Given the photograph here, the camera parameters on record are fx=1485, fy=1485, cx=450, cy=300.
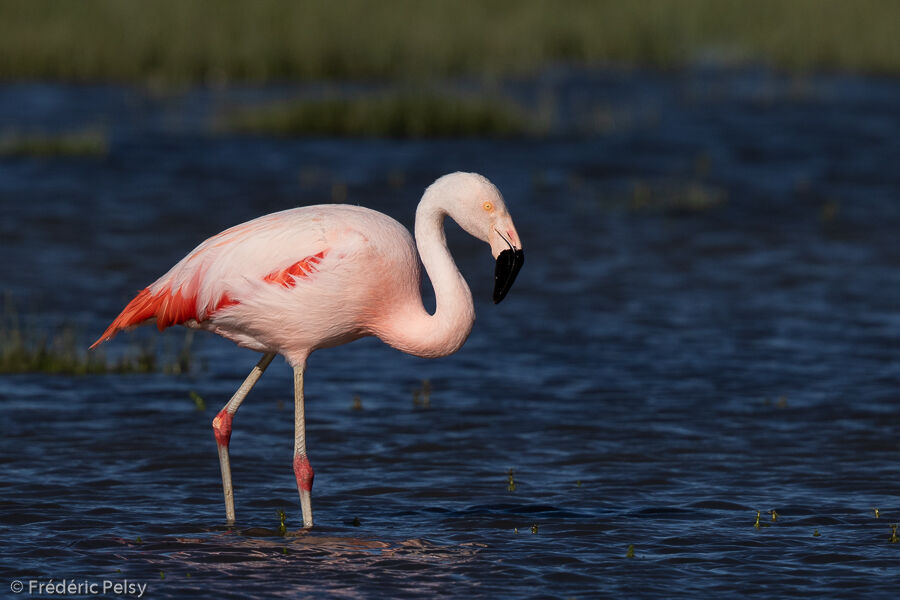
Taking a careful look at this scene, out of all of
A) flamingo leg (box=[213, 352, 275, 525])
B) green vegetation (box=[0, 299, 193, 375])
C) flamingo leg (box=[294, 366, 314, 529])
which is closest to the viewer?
flamingo leg (box=[294, 366, 314, 529])

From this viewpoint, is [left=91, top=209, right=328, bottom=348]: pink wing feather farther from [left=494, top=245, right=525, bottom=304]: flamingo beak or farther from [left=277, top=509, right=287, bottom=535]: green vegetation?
[left=277, top=509, right=287, bottom=535]: green vegetation

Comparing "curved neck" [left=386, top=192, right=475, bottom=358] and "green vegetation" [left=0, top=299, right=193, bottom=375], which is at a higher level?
"curved neck" [left=386, top=192, right=475, bottom=358]

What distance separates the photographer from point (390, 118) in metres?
19.5

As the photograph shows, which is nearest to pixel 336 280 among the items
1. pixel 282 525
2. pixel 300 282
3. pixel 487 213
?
pixel 300 282

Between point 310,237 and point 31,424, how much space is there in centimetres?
280

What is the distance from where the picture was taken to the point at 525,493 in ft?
24.8

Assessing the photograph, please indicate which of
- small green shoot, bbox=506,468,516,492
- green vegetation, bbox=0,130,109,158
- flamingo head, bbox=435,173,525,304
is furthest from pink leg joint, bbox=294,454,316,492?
green vegetation, bbox=0,130,109,158

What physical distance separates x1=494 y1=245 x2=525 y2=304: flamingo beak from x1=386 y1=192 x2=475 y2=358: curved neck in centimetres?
17

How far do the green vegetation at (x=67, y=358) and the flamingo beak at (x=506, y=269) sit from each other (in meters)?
4.00

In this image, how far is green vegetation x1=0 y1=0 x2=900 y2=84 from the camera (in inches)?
906

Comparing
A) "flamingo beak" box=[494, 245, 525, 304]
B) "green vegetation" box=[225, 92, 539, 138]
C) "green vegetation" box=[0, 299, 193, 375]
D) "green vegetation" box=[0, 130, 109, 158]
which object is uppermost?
"flamingo beak" box=[494, 245, 525, 304]

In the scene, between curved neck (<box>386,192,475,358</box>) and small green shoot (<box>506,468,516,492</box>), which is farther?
small green shoot (<box>506,468,516,492</box>)

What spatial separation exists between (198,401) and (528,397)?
2122mm

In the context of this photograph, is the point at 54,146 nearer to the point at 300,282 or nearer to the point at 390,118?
the point at 390,118
